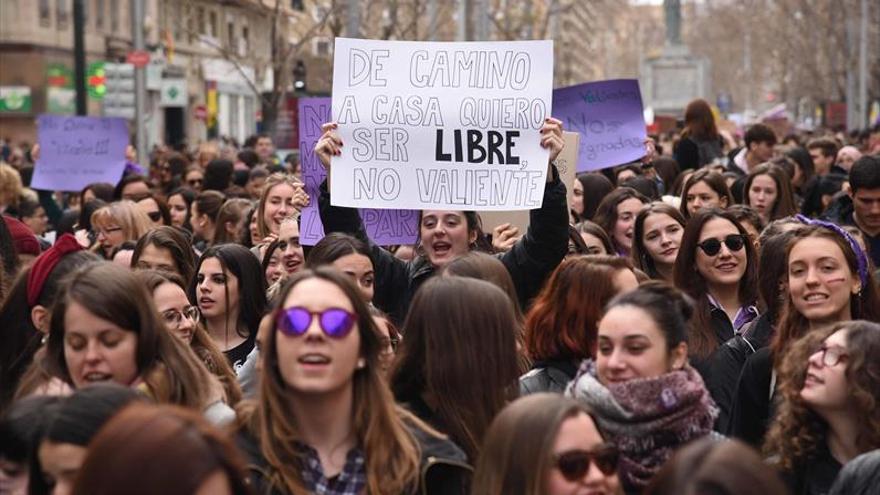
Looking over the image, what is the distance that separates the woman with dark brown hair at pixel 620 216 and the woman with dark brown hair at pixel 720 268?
1882 mm

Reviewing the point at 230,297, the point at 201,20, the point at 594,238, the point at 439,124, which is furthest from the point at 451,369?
the point at 201,20

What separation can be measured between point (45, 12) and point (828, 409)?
137 ft

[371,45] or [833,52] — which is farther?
[833,52]

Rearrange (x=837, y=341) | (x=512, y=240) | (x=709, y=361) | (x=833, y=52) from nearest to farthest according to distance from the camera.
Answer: (x=837, y=341)
(x=709, y=361)
(x=512, y=240)
(x=833, y=52)

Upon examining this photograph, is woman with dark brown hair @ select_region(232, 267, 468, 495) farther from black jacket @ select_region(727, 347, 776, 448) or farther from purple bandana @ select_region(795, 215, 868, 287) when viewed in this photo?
purple bandana @ select_region(795, 215, 868, 287)

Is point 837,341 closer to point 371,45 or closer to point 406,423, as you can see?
point 406,423

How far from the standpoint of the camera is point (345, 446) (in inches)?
197

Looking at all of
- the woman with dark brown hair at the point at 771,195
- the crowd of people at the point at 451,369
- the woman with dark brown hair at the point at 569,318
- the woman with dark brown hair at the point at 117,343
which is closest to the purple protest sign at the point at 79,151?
the woman with dark brown hair at the point at 771,195

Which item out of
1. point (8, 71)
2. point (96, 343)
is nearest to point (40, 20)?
point (8, 71)

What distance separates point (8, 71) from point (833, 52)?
2140 cm

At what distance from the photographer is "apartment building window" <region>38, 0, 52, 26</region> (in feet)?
148

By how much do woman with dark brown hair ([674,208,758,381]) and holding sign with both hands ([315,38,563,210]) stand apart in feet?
2.50

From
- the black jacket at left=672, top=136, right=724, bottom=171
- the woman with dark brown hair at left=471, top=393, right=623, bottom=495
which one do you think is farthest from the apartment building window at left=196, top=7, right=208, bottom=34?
the woman with dark brown hair at left=471, top=393, right=623, bottom=495

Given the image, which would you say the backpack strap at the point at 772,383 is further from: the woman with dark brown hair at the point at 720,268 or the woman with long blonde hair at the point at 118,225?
the woman with long blonde hair at the point at 118,225
